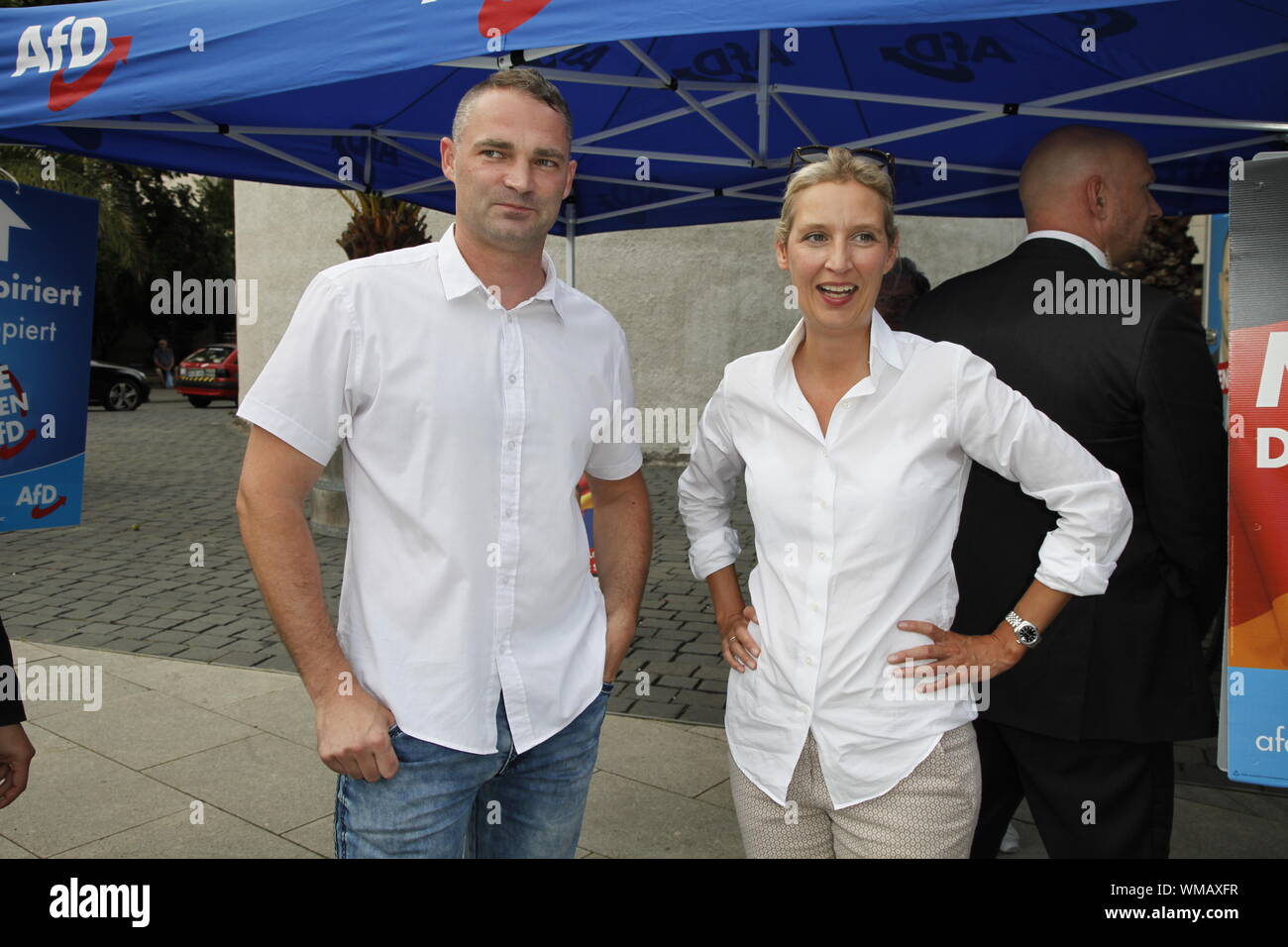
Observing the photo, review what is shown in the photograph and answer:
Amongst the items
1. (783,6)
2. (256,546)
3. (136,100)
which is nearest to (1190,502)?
(783,6)

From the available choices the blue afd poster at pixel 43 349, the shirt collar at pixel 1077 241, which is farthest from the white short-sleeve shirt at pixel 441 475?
the blue afd poster at pixel 43 349

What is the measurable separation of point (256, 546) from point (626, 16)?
1442 mm

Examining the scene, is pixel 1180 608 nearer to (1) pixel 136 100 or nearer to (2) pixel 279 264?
(1) pixel 136 100

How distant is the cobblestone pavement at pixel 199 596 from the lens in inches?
207

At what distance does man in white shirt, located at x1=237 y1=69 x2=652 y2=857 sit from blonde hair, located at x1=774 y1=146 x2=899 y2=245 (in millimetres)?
469

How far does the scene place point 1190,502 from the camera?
2299mm

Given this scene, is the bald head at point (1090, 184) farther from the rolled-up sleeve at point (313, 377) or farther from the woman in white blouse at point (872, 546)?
the rolled-up sleeve at point (313, 377)

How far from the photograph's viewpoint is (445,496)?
190 cm

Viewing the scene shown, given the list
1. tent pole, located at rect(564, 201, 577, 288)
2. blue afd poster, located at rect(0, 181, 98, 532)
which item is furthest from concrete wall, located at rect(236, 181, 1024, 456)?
blue afd poster, located at rect(0, 181, 98, 532)

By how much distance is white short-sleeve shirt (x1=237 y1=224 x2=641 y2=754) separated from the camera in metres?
1.86

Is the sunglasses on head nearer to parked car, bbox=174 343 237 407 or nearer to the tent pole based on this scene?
the tent pole

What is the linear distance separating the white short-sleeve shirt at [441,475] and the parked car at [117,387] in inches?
897

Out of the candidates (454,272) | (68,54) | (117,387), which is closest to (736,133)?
(68,54)

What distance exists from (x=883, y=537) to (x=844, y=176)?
2.31 feet
